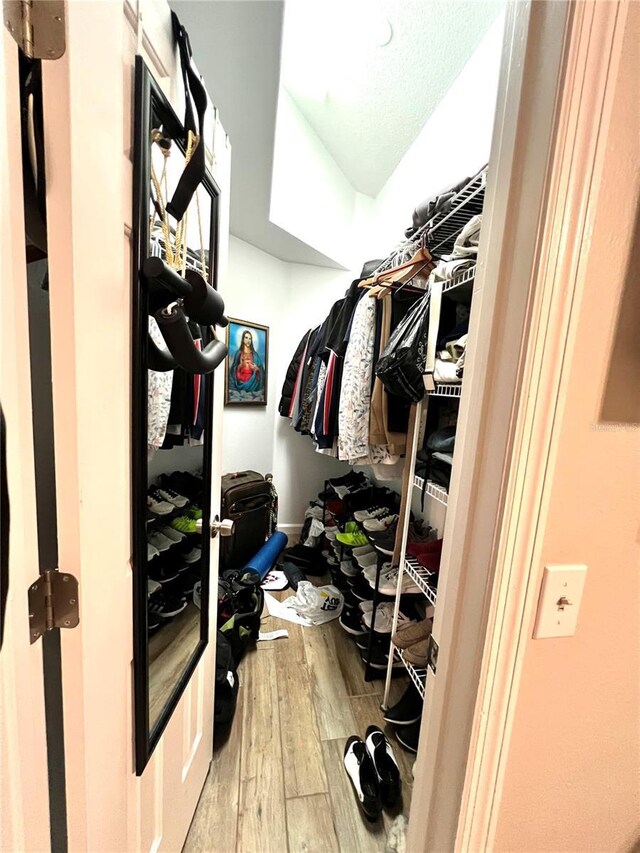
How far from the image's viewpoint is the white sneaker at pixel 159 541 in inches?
28.3

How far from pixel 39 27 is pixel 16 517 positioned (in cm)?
57

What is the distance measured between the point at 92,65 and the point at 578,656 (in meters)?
1.07

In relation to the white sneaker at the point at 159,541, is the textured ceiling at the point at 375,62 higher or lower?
higher

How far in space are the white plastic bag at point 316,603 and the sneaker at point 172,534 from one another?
1328mm

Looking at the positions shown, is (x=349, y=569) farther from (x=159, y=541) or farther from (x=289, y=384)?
(x=289, y=384)

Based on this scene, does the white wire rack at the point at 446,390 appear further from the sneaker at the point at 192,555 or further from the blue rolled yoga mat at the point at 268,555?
the blue rolled yoga mat at the point at 268,555

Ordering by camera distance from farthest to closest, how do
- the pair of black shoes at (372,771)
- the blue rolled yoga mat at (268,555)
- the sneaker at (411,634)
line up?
the blue rolled yoga mat at (268,555)
the sneaker at (411,634)
the pair of black shoes at (372,771)

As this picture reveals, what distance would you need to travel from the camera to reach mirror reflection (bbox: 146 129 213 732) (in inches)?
26.5

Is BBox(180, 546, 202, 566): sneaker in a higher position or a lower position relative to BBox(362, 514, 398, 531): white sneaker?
higher

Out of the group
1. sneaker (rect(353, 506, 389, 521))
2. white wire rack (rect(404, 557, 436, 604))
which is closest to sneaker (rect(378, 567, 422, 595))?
white wire rack (rect(404, 557, 436, 604))

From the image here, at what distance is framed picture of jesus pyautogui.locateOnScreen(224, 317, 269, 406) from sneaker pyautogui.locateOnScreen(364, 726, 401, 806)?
1.97 m

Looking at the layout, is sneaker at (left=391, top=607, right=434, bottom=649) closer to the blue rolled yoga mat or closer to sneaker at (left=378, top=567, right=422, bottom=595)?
sneaker at (left=378, top=567, right=422, bottom=595)

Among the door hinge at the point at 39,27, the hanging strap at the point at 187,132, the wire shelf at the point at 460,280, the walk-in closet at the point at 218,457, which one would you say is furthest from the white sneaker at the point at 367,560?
the door hinge at the point at 39,27

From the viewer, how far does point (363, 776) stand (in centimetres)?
109
